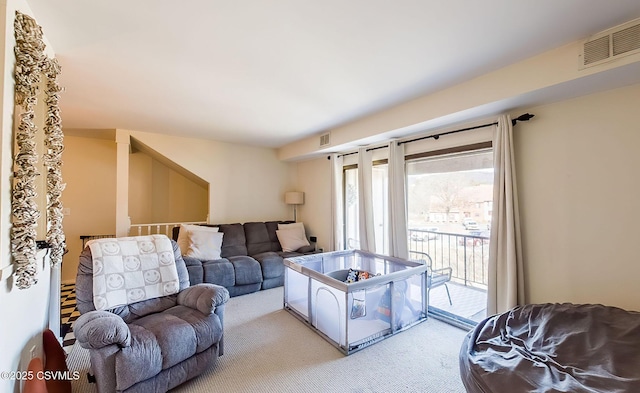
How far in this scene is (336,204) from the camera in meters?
4.47

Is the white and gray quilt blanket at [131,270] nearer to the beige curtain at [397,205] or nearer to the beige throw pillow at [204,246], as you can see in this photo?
the beige throw pillow at [204,246]

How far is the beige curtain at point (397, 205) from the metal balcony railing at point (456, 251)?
12.7 inches

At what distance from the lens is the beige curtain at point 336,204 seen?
14.7 feet

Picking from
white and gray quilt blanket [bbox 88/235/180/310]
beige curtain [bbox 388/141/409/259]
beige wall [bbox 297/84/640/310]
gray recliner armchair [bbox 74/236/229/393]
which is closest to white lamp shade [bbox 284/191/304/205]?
beige curtain [bbox 388/141/409/259]

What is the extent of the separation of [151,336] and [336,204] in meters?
3.15

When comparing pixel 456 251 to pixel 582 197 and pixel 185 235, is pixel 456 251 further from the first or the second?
pixel 185 235

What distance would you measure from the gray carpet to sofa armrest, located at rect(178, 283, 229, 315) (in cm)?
51

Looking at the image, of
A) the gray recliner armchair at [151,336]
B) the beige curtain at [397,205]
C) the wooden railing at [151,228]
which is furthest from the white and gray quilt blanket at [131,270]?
the beige curtain at [397,205]

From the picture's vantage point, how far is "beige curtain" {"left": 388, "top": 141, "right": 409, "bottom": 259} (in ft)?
11.3

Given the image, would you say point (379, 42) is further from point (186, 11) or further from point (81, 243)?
point (81, 243)

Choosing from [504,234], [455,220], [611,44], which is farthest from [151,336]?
[611,44]

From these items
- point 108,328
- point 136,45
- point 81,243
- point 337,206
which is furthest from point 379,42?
point 81,243

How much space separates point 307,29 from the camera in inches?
64.2

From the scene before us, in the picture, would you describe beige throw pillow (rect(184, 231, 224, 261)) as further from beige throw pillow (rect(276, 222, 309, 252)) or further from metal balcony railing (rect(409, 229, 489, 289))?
metal balcony railing (rect(409, 229, 489, 289))
